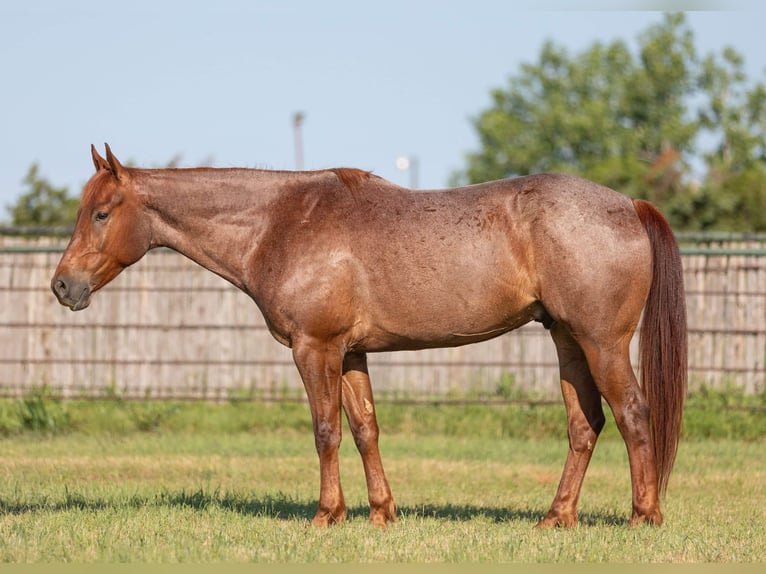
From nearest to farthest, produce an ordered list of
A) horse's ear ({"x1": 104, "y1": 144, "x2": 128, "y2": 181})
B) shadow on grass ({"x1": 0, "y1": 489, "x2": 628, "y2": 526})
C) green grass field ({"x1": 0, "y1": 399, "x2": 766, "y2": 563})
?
green grass field ({"x1": 0, "y1": 399, "x2": 766, "y2": 563}), horse's ear ({"x1": 104, "y1": 144, "x2": 128, "y2": 181}), shadow on grass ({"x1": 0, "y1": 489, "x2": 628, "y2": 526})

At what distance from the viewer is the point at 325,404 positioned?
661 cm

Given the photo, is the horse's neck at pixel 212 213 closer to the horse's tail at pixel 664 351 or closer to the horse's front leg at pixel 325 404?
the horse's front leg at pixel 325 404

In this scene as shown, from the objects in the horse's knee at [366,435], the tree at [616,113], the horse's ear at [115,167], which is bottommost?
the horse's knee at [366,435]

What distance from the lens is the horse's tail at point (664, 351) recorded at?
6570mm

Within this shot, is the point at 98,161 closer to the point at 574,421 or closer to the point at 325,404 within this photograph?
the point at 325,404

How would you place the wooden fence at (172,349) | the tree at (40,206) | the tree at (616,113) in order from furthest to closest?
the tree at (616,113), the tree at (40,206), the wooden fence at (172,349)

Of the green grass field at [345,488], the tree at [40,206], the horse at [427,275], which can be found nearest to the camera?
the green grass field at [345,488]

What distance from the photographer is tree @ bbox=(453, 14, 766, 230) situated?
4875cm

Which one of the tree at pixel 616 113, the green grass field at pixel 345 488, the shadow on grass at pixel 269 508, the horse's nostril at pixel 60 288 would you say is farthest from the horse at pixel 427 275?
the tree at pixel 616 113

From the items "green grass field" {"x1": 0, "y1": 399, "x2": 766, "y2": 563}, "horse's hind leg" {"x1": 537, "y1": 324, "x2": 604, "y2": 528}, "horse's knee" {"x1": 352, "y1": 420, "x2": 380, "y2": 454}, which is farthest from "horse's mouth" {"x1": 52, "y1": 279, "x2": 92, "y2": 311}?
"horse's hind leg" {"x1": 537, "y1": 324, "x2": 604, "y2": 528}

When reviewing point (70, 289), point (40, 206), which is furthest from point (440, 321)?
point (40, 206)

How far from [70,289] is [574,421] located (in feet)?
10.2

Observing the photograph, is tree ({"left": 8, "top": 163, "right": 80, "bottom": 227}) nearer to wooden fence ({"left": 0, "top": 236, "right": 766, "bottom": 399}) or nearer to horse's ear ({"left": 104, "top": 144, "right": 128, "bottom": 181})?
wooden fence ({"left": 0, "top": 236, "right": 766, "bottom": 399})

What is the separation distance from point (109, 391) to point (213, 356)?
1237mm
